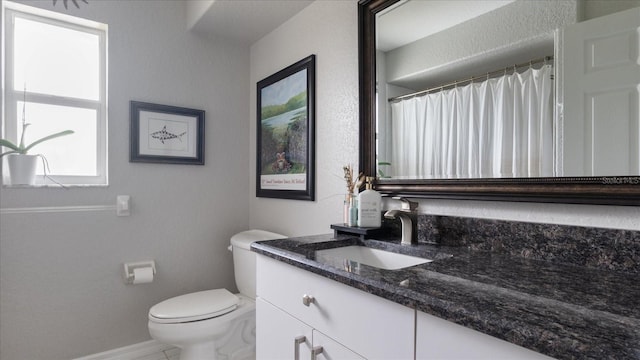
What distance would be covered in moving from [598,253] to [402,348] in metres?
0.59

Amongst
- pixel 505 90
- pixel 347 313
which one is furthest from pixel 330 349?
pixel 505 90

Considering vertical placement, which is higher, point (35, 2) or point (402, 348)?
point (35, 2)

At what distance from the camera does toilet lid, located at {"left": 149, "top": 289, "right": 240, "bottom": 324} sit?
167cm

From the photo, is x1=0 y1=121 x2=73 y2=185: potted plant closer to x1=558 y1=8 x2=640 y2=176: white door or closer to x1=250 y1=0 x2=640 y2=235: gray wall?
x1=250 y1=0 x2=640 y2=235: gray wall

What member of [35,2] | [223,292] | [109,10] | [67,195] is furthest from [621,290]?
[35,2]

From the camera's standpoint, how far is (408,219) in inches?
50.0

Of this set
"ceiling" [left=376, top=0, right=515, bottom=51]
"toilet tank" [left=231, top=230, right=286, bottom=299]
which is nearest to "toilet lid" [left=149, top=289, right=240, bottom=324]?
"toilet tank" [left=231, top=230, right=286, bottom=299]

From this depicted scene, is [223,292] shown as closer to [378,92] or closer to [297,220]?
[297,220]

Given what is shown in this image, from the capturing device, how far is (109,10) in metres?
2.02

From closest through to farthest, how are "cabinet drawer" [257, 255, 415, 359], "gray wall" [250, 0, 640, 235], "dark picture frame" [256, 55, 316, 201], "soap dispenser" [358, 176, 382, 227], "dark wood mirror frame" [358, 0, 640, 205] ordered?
"cabinet drawer" [257, 255, 415, 359]
"dark wood mirror frame" [358, 0, 640, 205]
"soap dispenser" [358, 176, 382, 227]
"gray wall" [250, 0, 640, 235]
"dark picture frame" [256, 55, 316, 201]

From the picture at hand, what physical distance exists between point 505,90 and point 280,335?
42.8 inches

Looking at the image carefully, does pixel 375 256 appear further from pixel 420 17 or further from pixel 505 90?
pixel 420 17

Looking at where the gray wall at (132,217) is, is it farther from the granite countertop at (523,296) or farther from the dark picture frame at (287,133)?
the granite countertop at (523,296)

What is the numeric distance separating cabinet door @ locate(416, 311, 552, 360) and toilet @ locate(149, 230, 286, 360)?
131 centimetres
